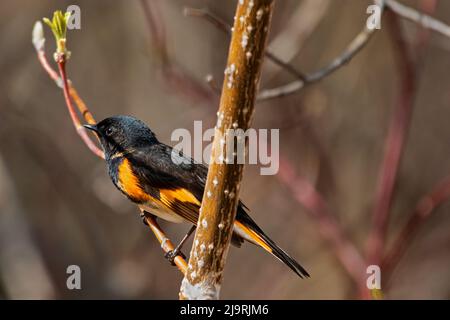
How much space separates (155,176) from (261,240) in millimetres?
650

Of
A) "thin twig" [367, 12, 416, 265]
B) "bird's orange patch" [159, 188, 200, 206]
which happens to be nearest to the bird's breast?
"bird's orange patch" [159, 188, 200, 206]

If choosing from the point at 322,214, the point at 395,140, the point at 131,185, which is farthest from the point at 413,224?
the point at 131,185

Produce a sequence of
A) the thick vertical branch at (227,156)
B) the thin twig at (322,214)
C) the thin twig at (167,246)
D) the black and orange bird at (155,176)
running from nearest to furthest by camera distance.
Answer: the thick vertical branch at (227,156) → the thin twig at (167,246) → the black and orange bird at (155,176) → the thin twig at (322,214)

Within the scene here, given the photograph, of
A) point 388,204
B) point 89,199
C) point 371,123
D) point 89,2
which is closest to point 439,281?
point 371,123

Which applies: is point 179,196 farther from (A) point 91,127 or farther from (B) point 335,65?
(B) point 335,65

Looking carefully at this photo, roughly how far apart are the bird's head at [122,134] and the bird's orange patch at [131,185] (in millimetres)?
106

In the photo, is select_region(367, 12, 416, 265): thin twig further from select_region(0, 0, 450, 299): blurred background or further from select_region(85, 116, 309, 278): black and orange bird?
select_region(0, 0, 450, 299): blurred background

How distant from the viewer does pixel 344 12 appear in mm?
5703

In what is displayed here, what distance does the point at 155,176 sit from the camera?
300cm

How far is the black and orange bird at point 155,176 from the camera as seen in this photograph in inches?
111

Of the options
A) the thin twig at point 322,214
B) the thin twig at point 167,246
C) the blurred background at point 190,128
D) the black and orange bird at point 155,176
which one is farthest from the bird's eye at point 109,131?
the blurred background at point 190,128

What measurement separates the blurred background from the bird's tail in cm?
238

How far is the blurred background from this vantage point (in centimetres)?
539

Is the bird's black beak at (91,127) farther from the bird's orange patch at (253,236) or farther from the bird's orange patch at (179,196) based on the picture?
the bird's orange patch at (253,236)
